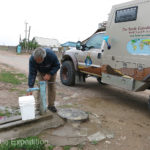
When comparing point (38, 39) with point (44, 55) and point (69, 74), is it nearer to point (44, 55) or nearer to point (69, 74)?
point (69, 74)

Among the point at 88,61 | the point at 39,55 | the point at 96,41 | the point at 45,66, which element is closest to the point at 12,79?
the point at 88,61

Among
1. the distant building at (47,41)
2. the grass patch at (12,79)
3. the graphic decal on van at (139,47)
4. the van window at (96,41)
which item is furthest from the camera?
the distant building at (47,41)

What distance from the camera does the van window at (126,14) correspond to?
417 cm

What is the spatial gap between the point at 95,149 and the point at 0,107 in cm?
234

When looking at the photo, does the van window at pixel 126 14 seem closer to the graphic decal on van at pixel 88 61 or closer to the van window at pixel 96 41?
the van window at pixel 96 41

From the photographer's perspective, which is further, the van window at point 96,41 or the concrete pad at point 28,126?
the van window at point 96,41

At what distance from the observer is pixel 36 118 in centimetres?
309

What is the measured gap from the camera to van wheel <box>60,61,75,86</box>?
6.38 m

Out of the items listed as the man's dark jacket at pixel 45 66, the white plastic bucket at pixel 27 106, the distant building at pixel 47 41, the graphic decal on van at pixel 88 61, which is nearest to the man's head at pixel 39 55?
the man's dark jacket at pixel 45 66

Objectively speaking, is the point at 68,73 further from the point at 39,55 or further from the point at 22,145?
the point at 22,145

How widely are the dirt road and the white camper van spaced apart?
0.66 metres

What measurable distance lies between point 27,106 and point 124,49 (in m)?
2.83

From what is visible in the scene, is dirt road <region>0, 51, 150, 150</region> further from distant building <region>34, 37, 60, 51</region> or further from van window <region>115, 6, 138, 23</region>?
distant building <region>34, 37, 60, 51</region>

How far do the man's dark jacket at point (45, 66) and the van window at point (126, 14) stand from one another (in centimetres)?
220
